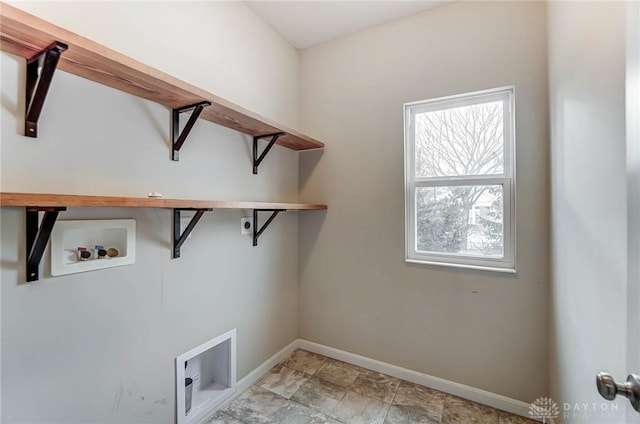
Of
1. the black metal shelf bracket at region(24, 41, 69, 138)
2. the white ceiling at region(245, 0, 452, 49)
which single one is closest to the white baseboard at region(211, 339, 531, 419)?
the black metal shelf bracket at region(24, 41, 69, 138)

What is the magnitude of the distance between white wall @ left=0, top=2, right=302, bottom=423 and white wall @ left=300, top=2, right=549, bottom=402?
53 centimetres

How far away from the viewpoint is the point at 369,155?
218 cm

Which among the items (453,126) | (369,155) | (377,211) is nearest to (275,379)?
(377,211)

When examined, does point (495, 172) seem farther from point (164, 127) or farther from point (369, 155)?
point (164, 127)

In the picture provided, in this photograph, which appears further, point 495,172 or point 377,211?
point 377,211

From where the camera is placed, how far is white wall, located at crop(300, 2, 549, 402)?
168cm

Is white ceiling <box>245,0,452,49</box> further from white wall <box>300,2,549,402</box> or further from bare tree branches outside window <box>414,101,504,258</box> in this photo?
bare tree branches outside window <box>414,101,504,258</box>

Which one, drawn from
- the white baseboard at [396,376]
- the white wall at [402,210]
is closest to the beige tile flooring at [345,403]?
the white baseboard at [396,376]

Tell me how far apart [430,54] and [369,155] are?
828 millimetres

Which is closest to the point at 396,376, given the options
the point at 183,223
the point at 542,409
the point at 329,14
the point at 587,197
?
the point at 542,409

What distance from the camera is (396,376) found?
2.08 m

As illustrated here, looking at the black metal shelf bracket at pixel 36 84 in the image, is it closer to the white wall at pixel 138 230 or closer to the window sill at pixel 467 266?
the white wall at pixel 138 230

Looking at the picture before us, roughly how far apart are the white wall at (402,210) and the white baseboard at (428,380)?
0.14 ft

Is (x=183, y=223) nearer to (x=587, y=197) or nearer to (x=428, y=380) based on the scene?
(x=587, y=197)
